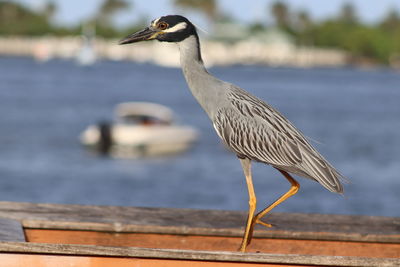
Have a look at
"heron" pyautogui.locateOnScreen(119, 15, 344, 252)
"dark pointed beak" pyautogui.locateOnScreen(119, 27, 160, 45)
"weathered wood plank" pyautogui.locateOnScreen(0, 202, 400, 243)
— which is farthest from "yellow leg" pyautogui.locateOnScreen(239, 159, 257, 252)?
"dark pointed beak" pyautogui.locateOnScreen(119, 27, 160, 45)

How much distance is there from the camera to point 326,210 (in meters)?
30.9

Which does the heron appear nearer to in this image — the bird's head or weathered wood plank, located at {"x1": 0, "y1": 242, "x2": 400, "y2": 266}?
the bird's head

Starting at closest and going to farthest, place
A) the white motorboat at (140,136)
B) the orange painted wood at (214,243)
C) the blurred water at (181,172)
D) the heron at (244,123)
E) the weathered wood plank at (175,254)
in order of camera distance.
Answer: the weathered wood plank at (175,254) → the heron at (244,123) → the orange painted wood at (214,243) → the blurred water at (181,172) → the white motorboat at (140,136)

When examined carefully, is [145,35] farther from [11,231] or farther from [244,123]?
[11,231]

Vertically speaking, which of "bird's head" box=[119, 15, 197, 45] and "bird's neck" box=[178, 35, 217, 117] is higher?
"bird's head" box=[119, 15, 197, 45]

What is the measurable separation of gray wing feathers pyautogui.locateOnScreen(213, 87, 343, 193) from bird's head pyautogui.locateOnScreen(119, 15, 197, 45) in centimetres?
58

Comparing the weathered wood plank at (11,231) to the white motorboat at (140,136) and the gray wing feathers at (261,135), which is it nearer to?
the gray wing feathers at (261,135)

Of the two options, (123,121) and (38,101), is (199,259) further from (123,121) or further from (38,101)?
(38,101)

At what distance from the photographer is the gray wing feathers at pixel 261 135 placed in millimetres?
7879

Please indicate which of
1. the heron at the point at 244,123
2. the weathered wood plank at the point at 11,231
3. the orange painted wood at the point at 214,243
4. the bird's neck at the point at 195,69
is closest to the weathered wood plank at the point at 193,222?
the orange painted wood at the point at 214,243

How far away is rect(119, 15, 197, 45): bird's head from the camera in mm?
7789

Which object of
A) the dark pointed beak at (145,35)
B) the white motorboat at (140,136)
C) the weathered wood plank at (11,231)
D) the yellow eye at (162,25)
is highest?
the white motorboat at (140,136)

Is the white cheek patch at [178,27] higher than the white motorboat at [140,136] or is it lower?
lower

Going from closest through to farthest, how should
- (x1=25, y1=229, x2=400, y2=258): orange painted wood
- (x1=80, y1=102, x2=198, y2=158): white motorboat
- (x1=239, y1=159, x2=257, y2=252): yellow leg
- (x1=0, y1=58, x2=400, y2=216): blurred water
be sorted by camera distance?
(x1=239, y1=159, x2=257, y2=252): yellow leg
(x1=25, y1=229, x2=400, y2=258): orange painted wood
(x1=0, y1=58, x2=400, y2=216): blurred water
(x1=80, y1=102, x2=198, y2=158): white motorboat
